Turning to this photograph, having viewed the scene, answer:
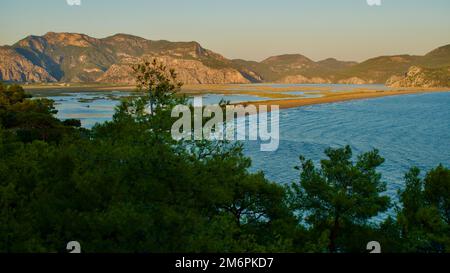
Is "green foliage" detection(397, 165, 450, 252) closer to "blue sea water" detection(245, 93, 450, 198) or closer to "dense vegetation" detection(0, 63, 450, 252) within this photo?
"dense vegetation" detection(0, 63, 450, 252)

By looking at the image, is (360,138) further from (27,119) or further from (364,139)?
(27,119)

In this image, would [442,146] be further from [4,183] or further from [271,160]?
[4,183]

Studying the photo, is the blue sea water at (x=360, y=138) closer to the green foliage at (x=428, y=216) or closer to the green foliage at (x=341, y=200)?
the green foliage at (x=428, y=216)

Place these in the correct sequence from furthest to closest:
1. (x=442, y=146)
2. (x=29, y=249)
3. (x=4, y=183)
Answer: (x=442, y=146) → (x=4, y=183) → (x=29, y=249)

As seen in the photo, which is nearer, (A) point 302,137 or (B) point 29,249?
(B) point 29,249

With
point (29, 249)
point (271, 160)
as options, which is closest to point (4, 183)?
point (29, 249)

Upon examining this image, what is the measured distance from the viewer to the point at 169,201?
64.3 feet

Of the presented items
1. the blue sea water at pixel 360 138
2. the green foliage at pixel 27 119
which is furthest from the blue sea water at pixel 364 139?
the green foliage at pixel 27 119

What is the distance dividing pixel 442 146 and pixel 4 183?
243 feet

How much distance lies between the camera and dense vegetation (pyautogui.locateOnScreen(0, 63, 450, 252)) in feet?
55.1

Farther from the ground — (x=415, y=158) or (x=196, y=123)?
(x=196, y=123)

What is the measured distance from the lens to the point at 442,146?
77062 millimetres

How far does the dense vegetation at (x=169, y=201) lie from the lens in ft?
55.1
